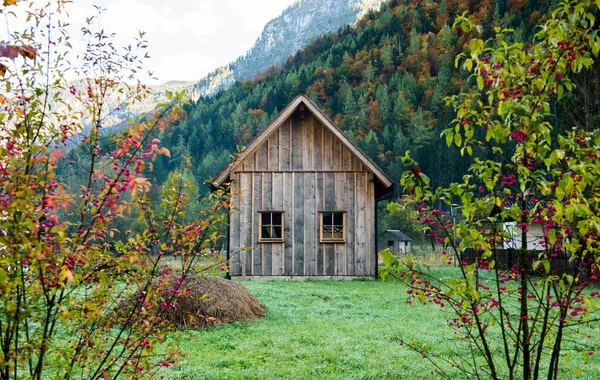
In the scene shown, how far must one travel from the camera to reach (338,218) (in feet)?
57.8

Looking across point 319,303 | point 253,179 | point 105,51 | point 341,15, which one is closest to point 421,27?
point 253,179

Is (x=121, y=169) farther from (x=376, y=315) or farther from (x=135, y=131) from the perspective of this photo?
(x=376, y=315)

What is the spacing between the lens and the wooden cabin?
56.6ft

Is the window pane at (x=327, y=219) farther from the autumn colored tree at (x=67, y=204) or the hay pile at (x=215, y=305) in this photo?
the autumn colored tree at (x=67, y=204)

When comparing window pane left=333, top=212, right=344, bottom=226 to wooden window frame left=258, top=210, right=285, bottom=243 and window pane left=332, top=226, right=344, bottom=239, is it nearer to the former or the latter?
window pane left=332, top=226, right=344, bottom=239

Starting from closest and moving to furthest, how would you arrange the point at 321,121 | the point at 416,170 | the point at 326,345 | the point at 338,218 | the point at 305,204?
1. the point at 416,170
2. the point at 326,345
3. the point at 321,121
4. the point at 305,204
5. the point at 338,218

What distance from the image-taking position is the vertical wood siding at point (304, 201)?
17.3m

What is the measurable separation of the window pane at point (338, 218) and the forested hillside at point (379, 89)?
41.5 metres

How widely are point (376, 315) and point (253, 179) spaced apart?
8.07 m

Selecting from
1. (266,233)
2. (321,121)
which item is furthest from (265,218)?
(321,121)

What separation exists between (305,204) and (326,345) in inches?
398

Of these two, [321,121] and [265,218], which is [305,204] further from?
[321,121]

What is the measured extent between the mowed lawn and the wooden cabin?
4.95m

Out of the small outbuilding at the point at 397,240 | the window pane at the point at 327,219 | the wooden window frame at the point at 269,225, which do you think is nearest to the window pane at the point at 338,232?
the window pane at the point at 327,219
